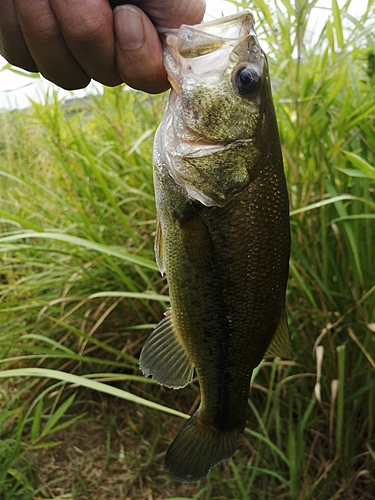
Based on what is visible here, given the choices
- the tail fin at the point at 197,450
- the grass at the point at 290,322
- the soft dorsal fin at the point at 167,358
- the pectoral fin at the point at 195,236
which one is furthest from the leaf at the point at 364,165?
the tail fin at the point at 197,450

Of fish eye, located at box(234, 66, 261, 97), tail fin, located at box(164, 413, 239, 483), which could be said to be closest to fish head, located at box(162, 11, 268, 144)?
fish eye, located at box(234, 66, 261, 97)

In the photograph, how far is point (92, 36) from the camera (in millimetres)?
981

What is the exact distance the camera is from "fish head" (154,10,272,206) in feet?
3.46

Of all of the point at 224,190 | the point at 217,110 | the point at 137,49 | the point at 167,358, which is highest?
the point at 137,49

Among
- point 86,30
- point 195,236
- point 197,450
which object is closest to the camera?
point 86,30

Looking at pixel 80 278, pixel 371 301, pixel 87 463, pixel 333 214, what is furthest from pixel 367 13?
pixel 87 463

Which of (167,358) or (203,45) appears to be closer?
(203,45)

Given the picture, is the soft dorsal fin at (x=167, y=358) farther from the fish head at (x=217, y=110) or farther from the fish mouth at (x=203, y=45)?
the fish mouth at (x=203, y=45)

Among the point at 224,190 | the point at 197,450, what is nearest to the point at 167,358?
the point at 197,450

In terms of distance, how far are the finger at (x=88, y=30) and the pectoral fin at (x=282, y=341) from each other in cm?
70

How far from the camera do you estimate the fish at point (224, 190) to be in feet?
3.44

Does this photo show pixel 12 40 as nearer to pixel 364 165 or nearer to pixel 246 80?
pixel 246 80

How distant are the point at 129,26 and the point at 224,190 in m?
0.39

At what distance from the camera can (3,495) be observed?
1829mm
